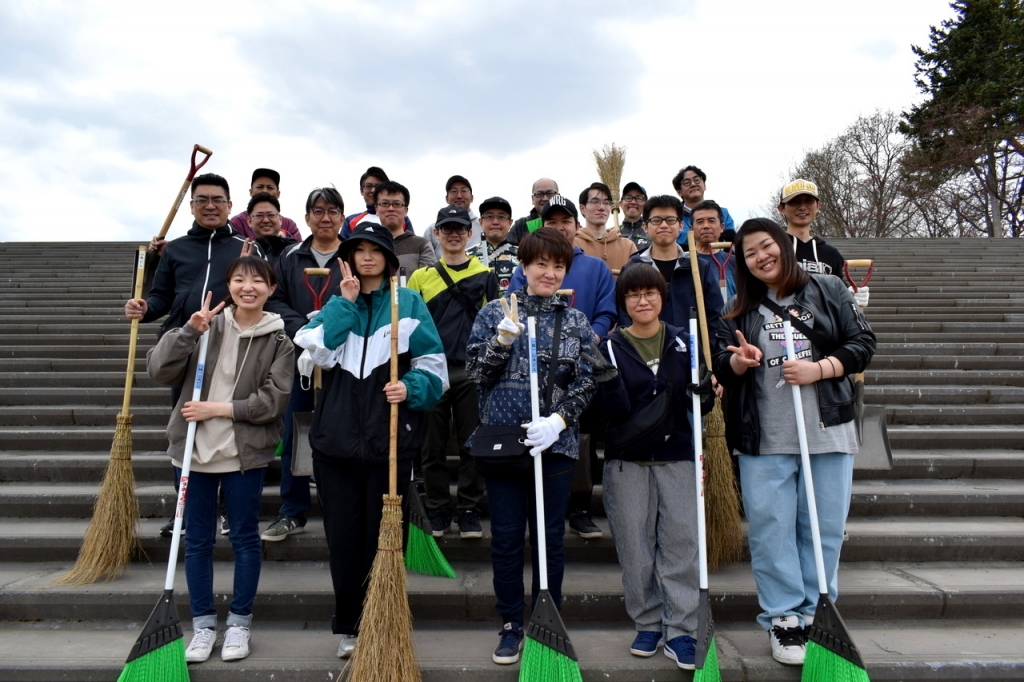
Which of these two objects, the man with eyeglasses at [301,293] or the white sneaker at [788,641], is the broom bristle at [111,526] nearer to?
the man with eyeglasses at [301,293]

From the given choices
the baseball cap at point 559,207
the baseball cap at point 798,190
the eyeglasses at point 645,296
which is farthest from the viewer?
the baseball cap at point 559,207

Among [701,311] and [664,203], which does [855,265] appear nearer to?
[701,311]

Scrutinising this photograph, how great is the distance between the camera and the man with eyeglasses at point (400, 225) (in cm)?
489

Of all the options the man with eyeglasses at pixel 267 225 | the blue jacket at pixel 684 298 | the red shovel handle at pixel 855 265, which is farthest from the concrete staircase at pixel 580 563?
the man with eyeglasses at pixel 267 225

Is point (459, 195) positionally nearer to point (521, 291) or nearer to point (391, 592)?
point (521, 291)

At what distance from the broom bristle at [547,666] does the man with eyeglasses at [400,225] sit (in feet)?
9.87

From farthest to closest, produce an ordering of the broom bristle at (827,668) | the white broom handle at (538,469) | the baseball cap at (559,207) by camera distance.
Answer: the baseball cap at (559,207)
the white broom handle at (538,469)
the broom bristle at (827,668)

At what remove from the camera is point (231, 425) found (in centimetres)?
306

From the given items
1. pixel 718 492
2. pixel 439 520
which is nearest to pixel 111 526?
pixel 439 520

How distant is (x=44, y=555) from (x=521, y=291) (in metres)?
3.57

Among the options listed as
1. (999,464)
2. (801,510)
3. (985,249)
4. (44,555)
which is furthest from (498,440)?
(985,249)

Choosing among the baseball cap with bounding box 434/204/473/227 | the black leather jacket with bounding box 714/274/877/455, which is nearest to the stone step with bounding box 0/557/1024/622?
the black leather jacket with bounding box 714/274/877/455

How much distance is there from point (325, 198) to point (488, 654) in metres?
3.05

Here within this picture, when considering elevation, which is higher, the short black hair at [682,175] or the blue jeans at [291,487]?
the short black hair at [682,175]
